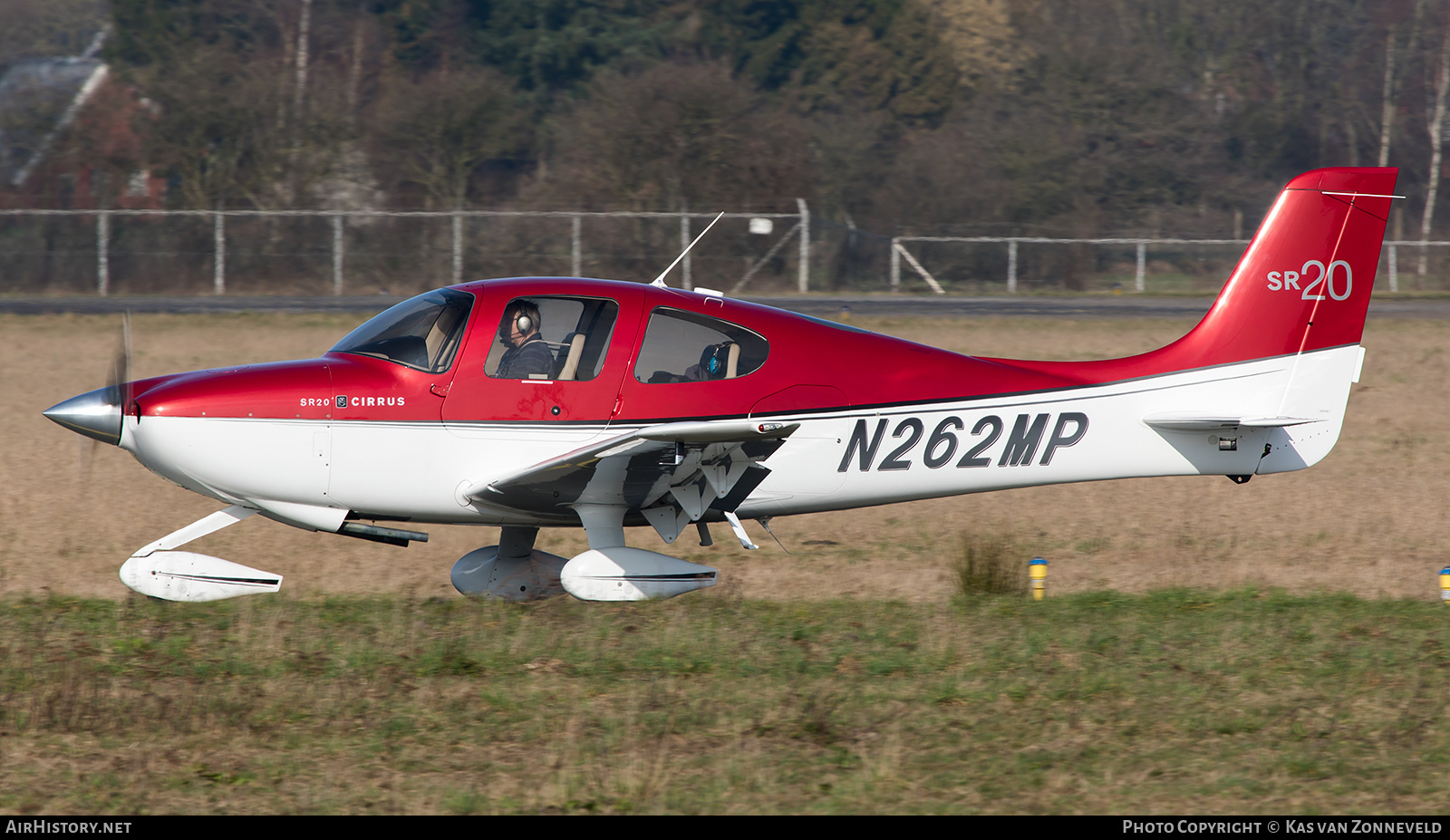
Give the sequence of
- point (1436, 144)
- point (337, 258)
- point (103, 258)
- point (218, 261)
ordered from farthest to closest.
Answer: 1. point (1436, 144)
2. point (337, 258)
3. point (218, 261)
4. point (103, 258)

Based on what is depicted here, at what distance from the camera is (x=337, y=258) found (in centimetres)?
3023

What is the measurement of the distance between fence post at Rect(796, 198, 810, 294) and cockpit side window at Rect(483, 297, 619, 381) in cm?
2296

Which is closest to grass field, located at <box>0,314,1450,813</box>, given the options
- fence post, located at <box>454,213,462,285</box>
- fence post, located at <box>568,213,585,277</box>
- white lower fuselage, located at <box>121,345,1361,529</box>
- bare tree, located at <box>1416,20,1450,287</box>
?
white lower fuselage, located at <box>121,345,1361,529</box>

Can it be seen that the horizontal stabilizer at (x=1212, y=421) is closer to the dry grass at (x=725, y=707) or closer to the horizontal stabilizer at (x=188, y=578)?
the dry grass at (x=725, y=707)

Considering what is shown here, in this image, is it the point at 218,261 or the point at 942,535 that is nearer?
the point at 942,535

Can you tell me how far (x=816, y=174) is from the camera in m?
38.3

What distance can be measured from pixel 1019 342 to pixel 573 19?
107 feet

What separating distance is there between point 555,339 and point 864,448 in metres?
2.11

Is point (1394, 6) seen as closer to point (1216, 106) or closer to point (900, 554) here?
point (1216, 106)

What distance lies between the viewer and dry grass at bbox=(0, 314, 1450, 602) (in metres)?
8.95

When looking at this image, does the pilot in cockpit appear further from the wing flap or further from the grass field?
the grass field

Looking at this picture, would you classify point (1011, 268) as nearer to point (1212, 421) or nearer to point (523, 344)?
point (1212, 421)

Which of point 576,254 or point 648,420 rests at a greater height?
point 648,420

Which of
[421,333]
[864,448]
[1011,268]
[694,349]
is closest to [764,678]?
[864,448]
